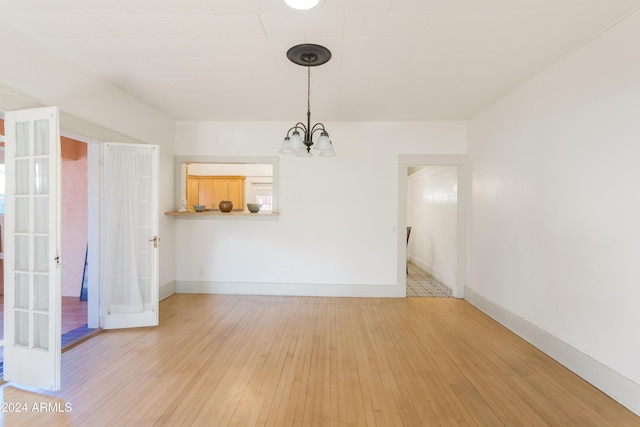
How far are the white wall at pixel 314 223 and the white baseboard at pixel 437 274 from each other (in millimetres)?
1230

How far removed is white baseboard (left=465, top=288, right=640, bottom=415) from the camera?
199cm

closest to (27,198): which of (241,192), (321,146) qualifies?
(321,146)

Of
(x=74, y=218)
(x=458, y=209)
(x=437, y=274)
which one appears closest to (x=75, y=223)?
(x=74, y=218)

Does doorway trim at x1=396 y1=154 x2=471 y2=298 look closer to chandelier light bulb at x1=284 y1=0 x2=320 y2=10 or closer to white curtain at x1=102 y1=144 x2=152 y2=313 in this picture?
chandelier light bulb at x1=284 y1=0 x2=320 y2=10

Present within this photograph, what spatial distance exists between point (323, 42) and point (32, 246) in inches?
111

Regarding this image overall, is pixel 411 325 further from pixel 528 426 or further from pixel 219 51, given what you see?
pixel 219 51

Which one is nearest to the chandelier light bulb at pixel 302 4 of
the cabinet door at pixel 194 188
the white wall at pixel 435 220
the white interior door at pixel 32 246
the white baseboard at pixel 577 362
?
the white interior door at pixel 32 246

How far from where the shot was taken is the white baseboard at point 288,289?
4457 mm

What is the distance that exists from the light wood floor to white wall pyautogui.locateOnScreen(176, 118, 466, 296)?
1036 millimetres

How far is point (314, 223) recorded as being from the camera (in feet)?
14.8

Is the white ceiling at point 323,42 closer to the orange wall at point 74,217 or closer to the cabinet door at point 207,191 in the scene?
the orange wall at point 74,217

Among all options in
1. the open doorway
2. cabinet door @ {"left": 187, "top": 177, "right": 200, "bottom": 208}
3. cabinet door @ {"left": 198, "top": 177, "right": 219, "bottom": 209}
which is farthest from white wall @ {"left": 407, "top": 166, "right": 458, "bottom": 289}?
the open doorway

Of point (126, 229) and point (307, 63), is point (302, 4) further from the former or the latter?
point (126, 229)

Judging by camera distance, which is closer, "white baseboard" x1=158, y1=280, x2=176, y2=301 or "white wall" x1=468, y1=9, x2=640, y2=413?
"white wall" x1=468, y1=9, x2=640, y2=413
